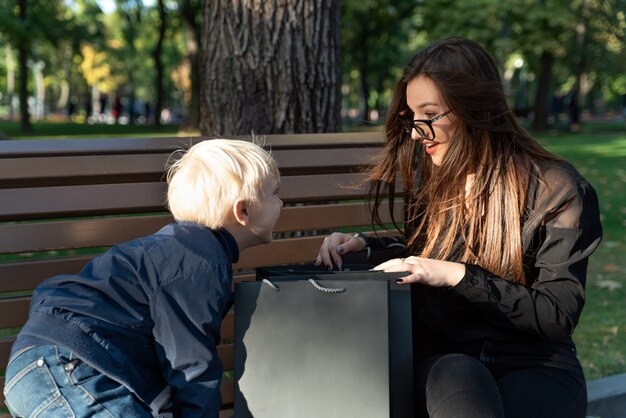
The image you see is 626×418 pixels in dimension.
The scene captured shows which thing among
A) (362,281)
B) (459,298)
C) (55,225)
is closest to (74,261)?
(55,225)

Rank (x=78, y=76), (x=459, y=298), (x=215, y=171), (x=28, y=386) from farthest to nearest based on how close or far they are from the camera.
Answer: (x=78, y=76) → (x=459, y=298) → (x=215, y=171) → (x=28, y=386)

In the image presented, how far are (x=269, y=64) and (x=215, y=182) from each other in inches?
77.9

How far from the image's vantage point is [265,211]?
246 centimetres

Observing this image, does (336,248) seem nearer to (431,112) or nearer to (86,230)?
(431,112)

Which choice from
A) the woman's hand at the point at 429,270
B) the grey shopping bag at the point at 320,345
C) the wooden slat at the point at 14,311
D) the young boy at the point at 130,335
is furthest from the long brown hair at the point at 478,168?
the wooden slat at the point at 14,311

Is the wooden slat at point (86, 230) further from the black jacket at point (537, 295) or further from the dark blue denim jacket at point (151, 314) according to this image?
the black jacket at point (537, 295)

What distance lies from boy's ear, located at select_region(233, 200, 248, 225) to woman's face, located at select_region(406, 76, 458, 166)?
64 cm

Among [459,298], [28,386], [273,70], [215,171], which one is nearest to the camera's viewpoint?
[28,386]

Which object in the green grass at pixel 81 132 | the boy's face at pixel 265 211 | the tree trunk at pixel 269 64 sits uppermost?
the tree trunk at pixel 269 64

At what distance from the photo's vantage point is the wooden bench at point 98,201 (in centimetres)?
264

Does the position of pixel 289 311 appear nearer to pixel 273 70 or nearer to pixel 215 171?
pixel 215 171

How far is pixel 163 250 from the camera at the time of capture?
2.23m

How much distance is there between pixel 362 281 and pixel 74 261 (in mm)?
1010

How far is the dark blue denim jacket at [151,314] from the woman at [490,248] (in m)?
0.53
